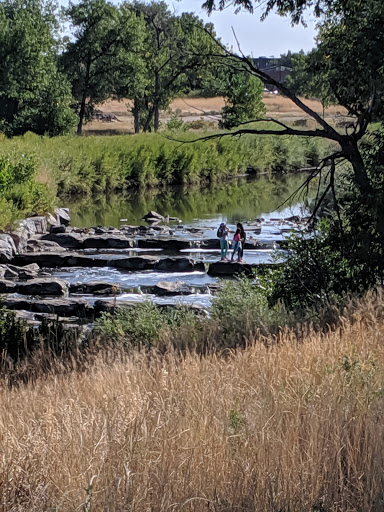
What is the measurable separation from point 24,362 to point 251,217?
26.4 metres

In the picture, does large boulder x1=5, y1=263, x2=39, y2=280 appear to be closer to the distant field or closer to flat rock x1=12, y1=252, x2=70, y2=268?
flat rock x1=12, y1=252, x2=70, y2=268

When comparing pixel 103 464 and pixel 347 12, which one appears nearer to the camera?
pixel 103 464

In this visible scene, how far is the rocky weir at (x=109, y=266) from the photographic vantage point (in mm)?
18500

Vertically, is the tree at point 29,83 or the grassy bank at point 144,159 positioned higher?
the tree at point 29,83

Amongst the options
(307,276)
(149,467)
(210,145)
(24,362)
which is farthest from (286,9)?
(210,145)

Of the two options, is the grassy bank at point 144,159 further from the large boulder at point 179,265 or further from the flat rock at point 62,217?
the large boulder at point 179,265

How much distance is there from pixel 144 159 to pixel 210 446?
46.9 meters

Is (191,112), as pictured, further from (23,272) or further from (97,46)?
(23,272)

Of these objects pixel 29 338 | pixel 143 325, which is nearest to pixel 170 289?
pixel 143 325

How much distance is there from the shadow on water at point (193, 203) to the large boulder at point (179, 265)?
8.08m

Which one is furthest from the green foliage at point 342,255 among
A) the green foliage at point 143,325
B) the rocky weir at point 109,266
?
the rocky weir at point 109,266

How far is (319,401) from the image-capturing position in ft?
17.1

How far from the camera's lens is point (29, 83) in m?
59.3

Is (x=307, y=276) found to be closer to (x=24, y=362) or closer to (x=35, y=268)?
(x=24, y=362)
